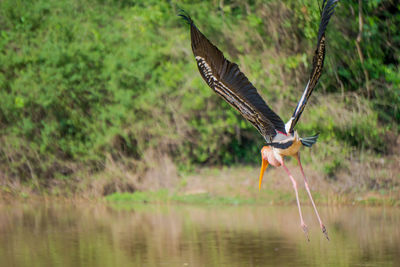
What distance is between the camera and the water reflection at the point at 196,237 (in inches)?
395

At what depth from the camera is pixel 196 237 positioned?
1241 cm

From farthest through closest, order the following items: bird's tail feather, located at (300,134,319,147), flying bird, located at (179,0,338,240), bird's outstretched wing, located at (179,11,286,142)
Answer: bird's tail feather, located at (300,134,319,147)
bird's outstretched wing, located at (179,11,286,142)
flying bird, located at (179,0,338,240)

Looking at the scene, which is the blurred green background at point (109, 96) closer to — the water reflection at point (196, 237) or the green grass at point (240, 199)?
the green grass at point (240, 199)

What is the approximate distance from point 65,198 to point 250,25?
280 inches

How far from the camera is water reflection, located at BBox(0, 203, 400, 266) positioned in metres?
10.0

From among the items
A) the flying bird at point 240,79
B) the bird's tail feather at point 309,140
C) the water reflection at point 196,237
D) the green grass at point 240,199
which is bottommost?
the water reflection at point 196,237

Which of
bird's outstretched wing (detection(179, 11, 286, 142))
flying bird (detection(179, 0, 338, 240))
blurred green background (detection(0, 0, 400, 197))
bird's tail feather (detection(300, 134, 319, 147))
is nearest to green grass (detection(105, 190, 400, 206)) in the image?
blurred green background (detection(0, 0, 400, 197))

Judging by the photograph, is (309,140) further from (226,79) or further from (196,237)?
(196,237)

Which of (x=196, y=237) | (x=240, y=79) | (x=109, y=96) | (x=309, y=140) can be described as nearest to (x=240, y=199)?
(x=196, y=237)

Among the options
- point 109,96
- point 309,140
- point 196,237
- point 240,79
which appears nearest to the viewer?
point 240,79

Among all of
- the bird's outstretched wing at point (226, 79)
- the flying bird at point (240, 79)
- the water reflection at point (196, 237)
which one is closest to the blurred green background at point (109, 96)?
the water reflection at point (196, 237)

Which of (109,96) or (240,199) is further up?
(109,96)

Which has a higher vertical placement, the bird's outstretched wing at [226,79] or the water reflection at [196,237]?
the bird's outstretched wing at [226,79]

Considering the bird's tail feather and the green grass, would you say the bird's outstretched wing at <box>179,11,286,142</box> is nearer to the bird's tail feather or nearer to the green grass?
the bird's tail feather
